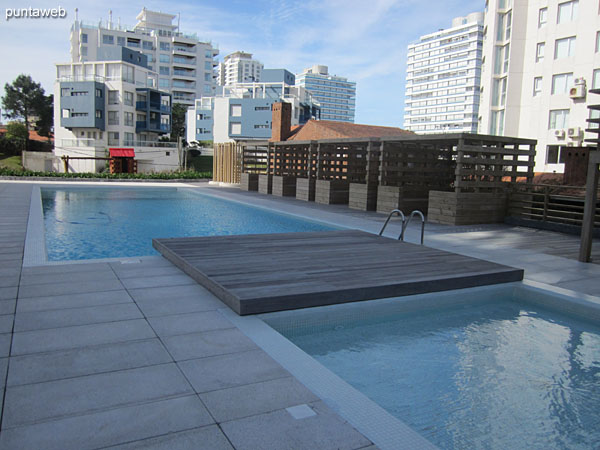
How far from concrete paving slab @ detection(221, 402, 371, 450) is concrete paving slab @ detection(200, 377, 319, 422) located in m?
0.08

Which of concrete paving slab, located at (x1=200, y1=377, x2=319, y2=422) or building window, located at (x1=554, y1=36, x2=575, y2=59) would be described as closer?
concrete paving slab, located at (x1=200, y1=377, x2=319, y2=422)

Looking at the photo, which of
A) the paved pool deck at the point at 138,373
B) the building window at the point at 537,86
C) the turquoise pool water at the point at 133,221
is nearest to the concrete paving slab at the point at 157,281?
the paved pool deck at the point at 138,373

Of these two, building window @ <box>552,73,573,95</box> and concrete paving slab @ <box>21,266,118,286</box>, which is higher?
building window @ <box>552,73,573,95</box>

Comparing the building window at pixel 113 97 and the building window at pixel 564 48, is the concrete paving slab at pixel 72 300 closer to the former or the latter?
the building window at pixel 564 48

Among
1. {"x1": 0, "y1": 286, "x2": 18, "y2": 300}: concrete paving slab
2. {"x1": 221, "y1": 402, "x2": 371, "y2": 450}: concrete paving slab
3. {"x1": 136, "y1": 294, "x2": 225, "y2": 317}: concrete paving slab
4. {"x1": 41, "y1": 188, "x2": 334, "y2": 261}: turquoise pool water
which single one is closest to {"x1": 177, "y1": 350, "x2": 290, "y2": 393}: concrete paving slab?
{"x1": 221, "y1": 402, "x2": 371, "y2": 450}: concrete paving slab

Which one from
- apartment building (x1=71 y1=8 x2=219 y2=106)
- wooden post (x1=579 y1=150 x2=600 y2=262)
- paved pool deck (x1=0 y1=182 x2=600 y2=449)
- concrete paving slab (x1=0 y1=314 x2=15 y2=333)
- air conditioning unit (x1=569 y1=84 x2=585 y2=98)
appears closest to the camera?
paved pool deck (x1=0 y1=182 x2=600 y2=449)

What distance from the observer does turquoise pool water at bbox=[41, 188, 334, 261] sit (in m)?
9.11

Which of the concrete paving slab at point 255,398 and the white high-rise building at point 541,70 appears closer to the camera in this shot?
the concrete paving slab at point 255,398

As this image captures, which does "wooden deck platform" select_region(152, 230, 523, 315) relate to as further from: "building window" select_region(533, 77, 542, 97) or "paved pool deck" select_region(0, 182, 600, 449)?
"building window" select_region(533, 77, 542, 97)

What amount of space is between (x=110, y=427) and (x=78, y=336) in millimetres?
1476

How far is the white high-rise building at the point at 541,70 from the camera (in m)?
25.9

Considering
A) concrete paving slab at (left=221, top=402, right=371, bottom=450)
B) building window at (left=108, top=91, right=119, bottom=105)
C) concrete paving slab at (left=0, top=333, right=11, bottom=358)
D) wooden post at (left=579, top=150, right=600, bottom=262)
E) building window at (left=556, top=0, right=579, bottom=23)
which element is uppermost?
building window at (left=556, top=0, right=579, bottom=23)

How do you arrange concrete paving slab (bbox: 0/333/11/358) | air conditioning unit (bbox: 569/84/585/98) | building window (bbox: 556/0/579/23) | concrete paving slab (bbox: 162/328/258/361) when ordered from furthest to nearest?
building window (bbox: 556/0/579/23), air conditioning unit (bbox: 569/84/585/98), concrete paving slab (bbox: 162/328/258/361), concrete paving slab (bbox: 0/333/11/358)

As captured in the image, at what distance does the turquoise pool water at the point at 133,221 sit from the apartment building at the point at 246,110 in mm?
45350
